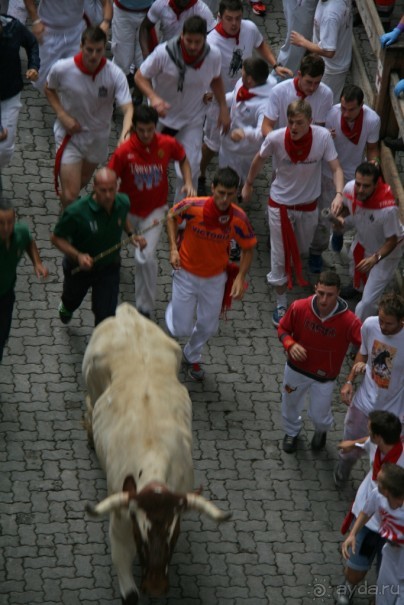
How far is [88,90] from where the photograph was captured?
1346 cm

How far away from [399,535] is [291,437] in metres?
2.49

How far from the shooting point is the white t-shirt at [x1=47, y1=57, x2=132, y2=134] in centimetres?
1340

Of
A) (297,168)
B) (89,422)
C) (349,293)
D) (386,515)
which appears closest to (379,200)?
(297,168)

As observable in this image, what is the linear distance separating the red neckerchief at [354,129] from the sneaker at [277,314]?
1.90 metres

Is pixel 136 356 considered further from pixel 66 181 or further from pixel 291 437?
pixel 66 181

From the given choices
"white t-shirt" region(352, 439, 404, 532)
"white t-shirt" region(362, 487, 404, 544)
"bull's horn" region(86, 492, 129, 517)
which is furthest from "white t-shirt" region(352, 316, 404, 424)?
"bull's horn" region(86, 492, 129, 517)

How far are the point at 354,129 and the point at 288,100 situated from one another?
74 cm

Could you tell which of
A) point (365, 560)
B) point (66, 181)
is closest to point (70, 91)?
point (66, 181)

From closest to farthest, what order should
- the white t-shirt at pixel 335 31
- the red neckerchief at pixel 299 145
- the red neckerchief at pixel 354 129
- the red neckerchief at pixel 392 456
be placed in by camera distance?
the red neckerchief at pixel 392 456
the red neckerchief at pixel 299 145
the red neckerchief at pixel 354 129
the white t-shirt at pixel 335 31

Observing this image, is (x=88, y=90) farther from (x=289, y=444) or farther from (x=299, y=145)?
(x=289, y=444)

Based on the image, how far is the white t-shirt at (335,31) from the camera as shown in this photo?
49.3 ft

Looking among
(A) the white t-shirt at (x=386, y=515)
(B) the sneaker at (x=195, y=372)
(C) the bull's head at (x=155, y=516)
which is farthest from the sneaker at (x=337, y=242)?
(C) the bull's head at (x=155, y=516)

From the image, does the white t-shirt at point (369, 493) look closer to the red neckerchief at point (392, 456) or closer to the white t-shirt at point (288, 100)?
the red neckerchief at point (392, 456)

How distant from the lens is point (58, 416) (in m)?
12.2
